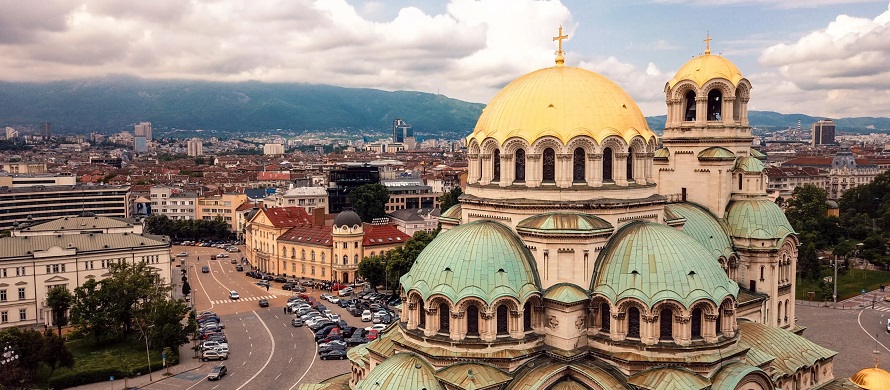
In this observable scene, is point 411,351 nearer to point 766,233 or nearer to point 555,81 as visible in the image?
point 555,81

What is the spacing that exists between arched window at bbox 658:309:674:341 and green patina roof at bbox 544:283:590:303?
3.42m

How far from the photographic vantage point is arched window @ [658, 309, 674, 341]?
31078 millimetres

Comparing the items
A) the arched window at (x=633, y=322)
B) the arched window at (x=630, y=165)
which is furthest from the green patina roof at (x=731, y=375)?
the arched window at (x=630, y=165)

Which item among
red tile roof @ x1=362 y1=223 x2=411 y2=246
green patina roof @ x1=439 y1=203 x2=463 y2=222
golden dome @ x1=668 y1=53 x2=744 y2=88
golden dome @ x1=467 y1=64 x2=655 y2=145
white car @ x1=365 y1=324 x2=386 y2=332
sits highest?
golden dome @ x1=668 y1=53 x2=744 y2=88

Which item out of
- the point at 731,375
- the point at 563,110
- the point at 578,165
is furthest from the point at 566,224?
the point at 731,375

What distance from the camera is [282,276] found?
9506 cm

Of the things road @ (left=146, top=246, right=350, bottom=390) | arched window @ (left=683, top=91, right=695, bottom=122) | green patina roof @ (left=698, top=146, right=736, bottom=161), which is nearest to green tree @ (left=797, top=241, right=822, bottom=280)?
arched window @ (left=683, top=91, right=695, bottom=122)

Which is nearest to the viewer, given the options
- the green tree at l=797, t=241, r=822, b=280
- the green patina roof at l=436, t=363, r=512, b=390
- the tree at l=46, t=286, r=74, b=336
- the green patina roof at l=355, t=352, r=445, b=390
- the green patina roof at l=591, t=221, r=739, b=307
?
the green patina roof at l=436, t=363, r=512, b=390

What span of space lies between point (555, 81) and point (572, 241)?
28.3 ft

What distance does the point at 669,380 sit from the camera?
97.2 feet

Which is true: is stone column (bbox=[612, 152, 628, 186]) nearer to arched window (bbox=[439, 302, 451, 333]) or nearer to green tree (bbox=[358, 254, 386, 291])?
arched window (bbox=[439, 302, 451, 333])

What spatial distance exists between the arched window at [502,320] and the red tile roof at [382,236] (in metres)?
60.2

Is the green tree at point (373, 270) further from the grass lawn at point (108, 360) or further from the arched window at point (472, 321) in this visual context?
the arched window at point (472, 321)

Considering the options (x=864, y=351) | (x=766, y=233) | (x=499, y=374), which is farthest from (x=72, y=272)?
(x=864, y=351)
